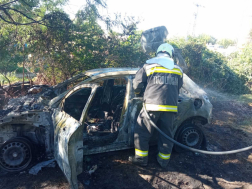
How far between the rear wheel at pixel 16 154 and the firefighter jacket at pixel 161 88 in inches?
81.8

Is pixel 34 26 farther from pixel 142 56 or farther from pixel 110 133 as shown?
pixel 110 133

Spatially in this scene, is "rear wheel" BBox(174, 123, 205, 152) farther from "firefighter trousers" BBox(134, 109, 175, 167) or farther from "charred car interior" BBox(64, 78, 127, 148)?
"charred car interior" BBox(64, 78, 127, 148)

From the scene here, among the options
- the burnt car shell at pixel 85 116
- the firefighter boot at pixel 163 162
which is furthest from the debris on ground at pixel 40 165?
the firefighter boot at pixel 163 162

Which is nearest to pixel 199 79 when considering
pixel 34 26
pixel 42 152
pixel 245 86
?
pixel 245 86

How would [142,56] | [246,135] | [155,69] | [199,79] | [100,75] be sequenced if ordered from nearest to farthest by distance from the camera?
1. [155,69]
2. [100,75]
3. [246,135]
4. [142,56]
5. [199,79]

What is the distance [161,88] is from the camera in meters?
3.16

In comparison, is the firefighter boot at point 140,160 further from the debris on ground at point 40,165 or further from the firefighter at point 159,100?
the debris on ground at point 40,165

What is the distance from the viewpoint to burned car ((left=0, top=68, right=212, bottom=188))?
2.63m

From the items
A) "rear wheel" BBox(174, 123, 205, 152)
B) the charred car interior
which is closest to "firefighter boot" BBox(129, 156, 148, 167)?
the charred car interior

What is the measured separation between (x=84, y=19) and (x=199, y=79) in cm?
592

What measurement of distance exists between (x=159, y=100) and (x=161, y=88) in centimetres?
20

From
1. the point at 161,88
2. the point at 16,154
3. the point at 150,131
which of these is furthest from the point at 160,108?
the point at 16,154

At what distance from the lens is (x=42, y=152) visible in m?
3.36

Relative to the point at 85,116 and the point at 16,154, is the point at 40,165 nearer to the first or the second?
the point at 16,154
